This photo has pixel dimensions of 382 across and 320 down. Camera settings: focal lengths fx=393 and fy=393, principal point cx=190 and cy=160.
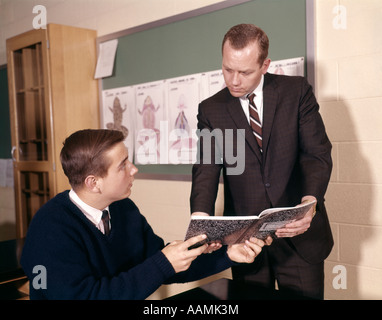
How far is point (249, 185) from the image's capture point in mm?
1608

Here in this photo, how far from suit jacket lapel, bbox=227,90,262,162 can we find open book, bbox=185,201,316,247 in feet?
1.33

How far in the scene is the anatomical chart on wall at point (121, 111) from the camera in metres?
2.65

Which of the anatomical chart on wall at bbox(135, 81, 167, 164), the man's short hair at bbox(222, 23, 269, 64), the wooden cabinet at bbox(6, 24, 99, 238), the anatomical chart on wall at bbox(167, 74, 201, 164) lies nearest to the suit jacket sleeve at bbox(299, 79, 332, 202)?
the man's short hair at bbox(222, 23, 269, 64)

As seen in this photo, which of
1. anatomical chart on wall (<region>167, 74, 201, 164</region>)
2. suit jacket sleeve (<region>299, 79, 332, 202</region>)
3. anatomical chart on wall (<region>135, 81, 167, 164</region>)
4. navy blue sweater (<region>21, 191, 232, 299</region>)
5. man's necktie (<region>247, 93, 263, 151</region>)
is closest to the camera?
navy blue sweater (<region>21, 191, 232, 299</region>)

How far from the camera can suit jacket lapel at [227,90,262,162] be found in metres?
1.57

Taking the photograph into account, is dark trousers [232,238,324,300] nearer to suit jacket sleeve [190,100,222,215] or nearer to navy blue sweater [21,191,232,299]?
suit jacket sleeve [190,100,222,215]

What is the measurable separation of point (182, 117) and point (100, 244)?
1.30 metres

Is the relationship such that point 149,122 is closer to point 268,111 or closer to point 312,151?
point 268,111

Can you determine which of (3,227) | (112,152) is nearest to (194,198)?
(112,152)

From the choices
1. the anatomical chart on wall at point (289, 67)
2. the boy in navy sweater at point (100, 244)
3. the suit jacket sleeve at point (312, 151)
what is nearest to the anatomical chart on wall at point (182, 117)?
the anatomical chart on wall at point (289, 67)

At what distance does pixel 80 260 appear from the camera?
1070 mm

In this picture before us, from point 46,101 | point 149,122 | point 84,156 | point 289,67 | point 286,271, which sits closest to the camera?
point 84,156

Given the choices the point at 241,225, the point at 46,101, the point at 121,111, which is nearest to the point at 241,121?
the point at 241,225

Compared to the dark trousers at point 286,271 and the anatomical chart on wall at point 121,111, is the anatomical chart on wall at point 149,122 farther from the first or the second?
the dark trousers at point 286,271
